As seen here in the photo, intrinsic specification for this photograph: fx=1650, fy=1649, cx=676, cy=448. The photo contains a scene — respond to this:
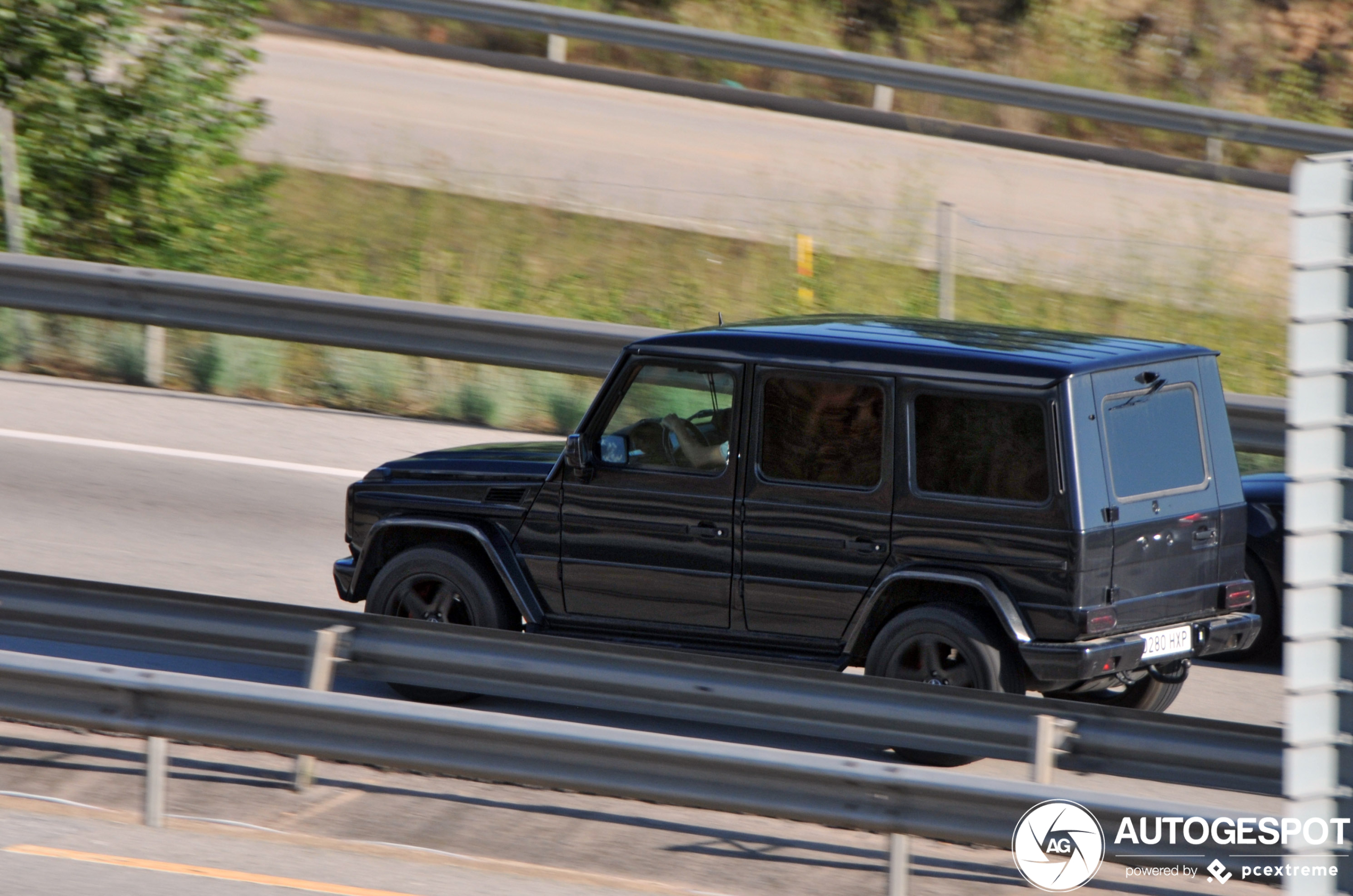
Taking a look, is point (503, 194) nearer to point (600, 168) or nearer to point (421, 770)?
point (600, 168)

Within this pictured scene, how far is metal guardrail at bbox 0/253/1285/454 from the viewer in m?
11.3

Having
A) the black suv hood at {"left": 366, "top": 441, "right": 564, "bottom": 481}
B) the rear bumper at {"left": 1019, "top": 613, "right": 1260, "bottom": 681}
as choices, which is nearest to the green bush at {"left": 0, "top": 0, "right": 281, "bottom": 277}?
the black suv hood at {"left": 366, "top": 441, "right": 564, "bottom": 481}

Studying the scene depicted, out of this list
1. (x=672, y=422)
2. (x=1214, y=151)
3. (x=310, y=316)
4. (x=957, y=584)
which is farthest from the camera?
(x=1214, y=151)

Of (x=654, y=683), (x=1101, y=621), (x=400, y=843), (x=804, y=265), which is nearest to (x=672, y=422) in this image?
(x=654, y=683)

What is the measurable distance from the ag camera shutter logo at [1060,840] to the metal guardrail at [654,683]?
2.31ft

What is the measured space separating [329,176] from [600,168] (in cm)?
286

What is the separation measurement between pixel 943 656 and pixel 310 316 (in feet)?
21.5

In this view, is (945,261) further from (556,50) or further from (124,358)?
(556,50)

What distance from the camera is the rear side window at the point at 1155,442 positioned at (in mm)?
6586

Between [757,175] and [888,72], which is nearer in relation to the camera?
[757,175]

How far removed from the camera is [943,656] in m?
6.67

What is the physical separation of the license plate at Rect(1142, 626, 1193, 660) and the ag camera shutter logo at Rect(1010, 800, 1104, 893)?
1603 millimetres

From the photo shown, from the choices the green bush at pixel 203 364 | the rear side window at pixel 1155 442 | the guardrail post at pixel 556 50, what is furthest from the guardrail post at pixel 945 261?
the guardrail post at pixel 556 50

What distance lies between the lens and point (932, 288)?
45.1ft
